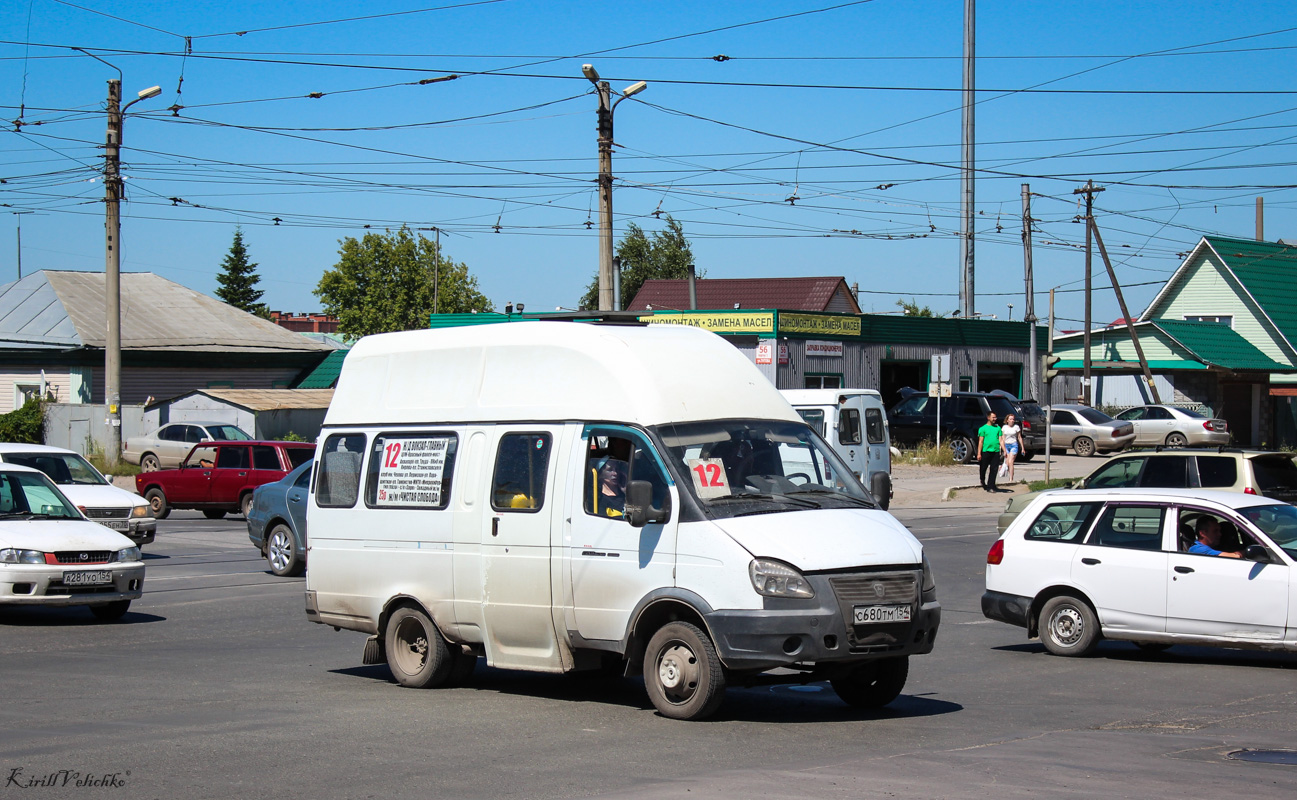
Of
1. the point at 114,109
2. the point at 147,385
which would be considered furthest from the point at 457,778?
the point at 147,385

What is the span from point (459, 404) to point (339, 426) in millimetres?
1491

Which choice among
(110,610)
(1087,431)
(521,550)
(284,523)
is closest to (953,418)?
(1087,431)

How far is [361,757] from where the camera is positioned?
24.5 ft

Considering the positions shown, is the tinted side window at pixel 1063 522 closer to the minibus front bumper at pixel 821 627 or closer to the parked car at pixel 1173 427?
the minibus front bumper at pixel 821 627

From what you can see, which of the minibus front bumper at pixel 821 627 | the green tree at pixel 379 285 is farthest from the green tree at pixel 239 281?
the minibus front bumper at pixel 821 627

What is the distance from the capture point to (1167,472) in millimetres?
17234

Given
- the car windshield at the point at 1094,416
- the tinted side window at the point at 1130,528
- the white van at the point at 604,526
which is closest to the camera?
the white van at the point at 604,526

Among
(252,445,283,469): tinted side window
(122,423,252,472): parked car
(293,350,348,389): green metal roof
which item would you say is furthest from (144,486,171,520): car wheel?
(293,350,348,389): green metal roof

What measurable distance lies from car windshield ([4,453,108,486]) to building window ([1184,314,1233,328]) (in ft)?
158

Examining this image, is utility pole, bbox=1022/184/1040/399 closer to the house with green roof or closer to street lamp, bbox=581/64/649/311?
the house with green roof

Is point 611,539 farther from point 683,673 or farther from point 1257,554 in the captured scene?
point 1257,554

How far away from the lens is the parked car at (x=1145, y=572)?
36.7 ft

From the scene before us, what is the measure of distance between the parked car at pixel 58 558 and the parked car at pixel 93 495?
16.2ft

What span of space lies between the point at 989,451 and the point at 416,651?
23.6 metres
